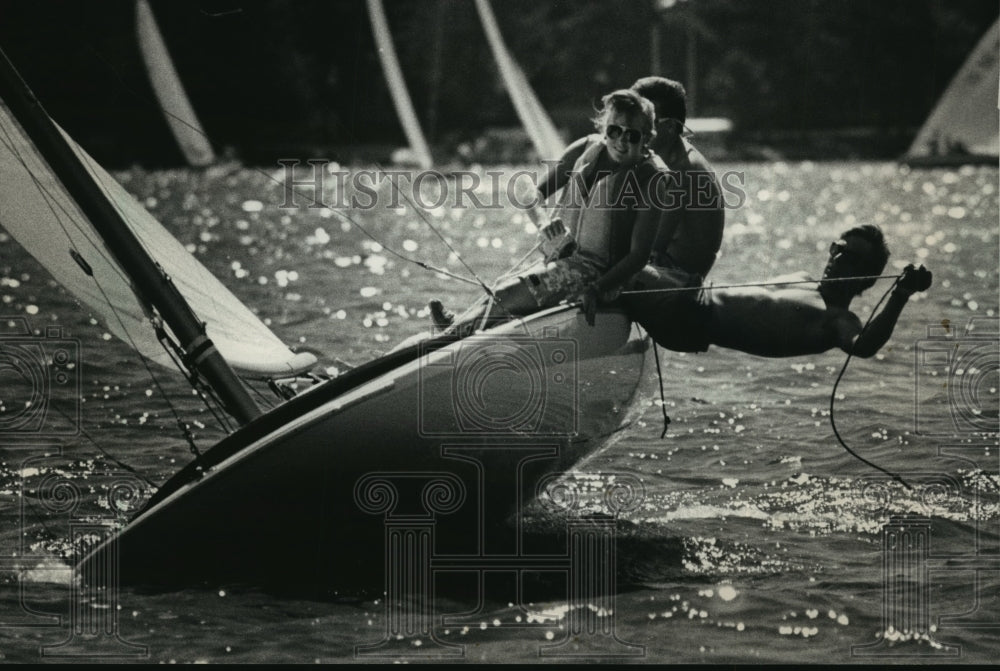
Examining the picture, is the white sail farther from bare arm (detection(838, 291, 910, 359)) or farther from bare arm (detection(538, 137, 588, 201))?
bare arm (detection(838, 291, 910, 359))

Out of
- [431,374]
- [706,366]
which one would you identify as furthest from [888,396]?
[431,374]

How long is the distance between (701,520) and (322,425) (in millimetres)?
2249

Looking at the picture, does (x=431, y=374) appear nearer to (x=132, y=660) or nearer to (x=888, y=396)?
(x=132, y=660)

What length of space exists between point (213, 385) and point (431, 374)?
1010mm

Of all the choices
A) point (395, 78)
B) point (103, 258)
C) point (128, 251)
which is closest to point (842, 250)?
point (128, 251)

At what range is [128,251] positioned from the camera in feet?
20.6

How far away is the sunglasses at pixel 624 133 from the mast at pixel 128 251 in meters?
1.81

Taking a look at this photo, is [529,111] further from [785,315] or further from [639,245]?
[639,245]

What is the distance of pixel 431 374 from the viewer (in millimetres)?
5887

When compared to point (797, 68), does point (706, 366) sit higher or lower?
lower

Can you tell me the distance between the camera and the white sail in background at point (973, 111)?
1342 inches

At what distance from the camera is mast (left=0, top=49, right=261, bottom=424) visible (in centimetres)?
622

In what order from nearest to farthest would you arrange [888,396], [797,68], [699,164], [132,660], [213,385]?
[132,660] → [213,385] → [699,164] → [888,396] → [797,68]

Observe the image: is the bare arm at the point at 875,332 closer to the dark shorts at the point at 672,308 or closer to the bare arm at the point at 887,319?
the bare arm at the point at 887,319
